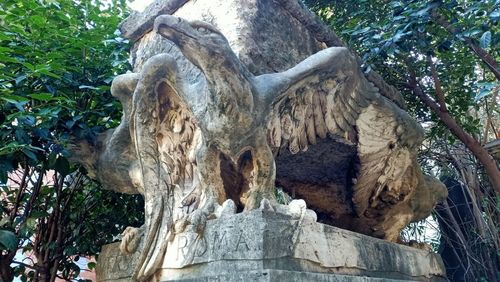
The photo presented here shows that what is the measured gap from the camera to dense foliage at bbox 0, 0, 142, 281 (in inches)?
123

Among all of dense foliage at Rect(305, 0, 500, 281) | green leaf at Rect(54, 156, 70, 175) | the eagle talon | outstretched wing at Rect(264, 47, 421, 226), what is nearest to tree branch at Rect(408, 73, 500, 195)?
dense foliage at Rect(305, 0, 500, 281)

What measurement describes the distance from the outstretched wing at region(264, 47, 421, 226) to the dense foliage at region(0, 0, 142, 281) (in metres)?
1.36

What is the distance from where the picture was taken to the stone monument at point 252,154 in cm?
225

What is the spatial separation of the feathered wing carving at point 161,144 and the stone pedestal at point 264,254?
21 centimetres

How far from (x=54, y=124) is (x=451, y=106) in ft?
13.9

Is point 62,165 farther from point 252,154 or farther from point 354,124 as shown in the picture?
point 354,124

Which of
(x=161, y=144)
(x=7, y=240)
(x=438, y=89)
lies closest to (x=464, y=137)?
(x=438, y=89)

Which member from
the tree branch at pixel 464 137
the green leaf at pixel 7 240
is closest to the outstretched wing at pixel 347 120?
the green leaf at pixel 7 240

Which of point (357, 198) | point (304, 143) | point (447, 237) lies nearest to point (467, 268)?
point (447, 237)

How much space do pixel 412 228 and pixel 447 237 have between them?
56 centimetres

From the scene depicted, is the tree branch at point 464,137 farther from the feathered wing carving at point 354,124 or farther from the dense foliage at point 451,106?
the feathered wing carving at point 354,124

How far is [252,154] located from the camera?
245 cm

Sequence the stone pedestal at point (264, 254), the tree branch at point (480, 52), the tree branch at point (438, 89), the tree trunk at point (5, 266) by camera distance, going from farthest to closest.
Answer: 1. the tree branch at point (438, 89)
2. the tree branch at point (480, 52)
3. the tree trunk at point (5, 266)
4. the stone pedestal at point (264, 254)

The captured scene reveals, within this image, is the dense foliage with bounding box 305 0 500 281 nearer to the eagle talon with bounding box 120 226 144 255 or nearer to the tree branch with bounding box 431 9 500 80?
the tree branch with bounding box 431 9 500 80
